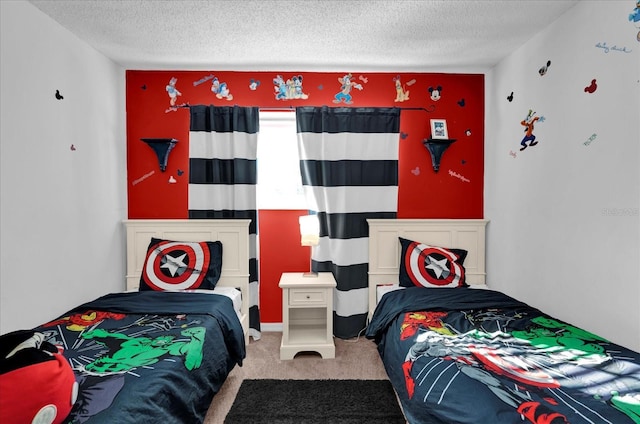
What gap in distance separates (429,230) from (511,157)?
906 mm

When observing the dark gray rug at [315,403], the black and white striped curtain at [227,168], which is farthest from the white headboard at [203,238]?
the dark gray rug at [315,403]

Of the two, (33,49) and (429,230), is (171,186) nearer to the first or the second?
(33,49)

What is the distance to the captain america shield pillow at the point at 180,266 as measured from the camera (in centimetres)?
305

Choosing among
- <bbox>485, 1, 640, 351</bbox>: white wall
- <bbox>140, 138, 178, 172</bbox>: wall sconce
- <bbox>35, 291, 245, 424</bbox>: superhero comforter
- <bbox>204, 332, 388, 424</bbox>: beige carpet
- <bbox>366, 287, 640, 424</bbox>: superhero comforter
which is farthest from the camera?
<bbox>140, 138, 178, 172</bbox>: wall sconce

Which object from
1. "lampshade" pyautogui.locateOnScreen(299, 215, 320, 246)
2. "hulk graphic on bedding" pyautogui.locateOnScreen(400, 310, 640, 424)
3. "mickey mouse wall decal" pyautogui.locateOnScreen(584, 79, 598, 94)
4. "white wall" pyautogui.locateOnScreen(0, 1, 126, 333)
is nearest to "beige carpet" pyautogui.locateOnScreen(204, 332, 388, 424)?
"hulk graphic on bedding" pyautogui.locateOnScreen(400, 310, 640, 424)

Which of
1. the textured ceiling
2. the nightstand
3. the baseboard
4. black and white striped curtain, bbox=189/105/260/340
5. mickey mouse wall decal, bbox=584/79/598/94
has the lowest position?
the baseboard

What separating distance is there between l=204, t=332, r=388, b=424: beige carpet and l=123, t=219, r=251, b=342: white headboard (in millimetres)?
426

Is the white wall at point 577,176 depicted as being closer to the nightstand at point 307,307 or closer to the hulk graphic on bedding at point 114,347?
the nightstand at point 307,307

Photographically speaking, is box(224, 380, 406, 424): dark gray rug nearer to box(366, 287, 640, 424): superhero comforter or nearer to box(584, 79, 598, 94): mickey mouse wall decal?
box(366, 287, 640, 424): superhero comforter

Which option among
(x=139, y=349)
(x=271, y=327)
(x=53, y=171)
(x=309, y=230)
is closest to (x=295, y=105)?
Result: (x=309, y=230)

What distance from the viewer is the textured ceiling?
2350 millimetres

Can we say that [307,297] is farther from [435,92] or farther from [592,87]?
[592,87]

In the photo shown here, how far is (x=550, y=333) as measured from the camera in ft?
6.86

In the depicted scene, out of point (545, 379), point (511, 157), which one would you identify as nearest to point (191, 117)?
point (511, 157)
